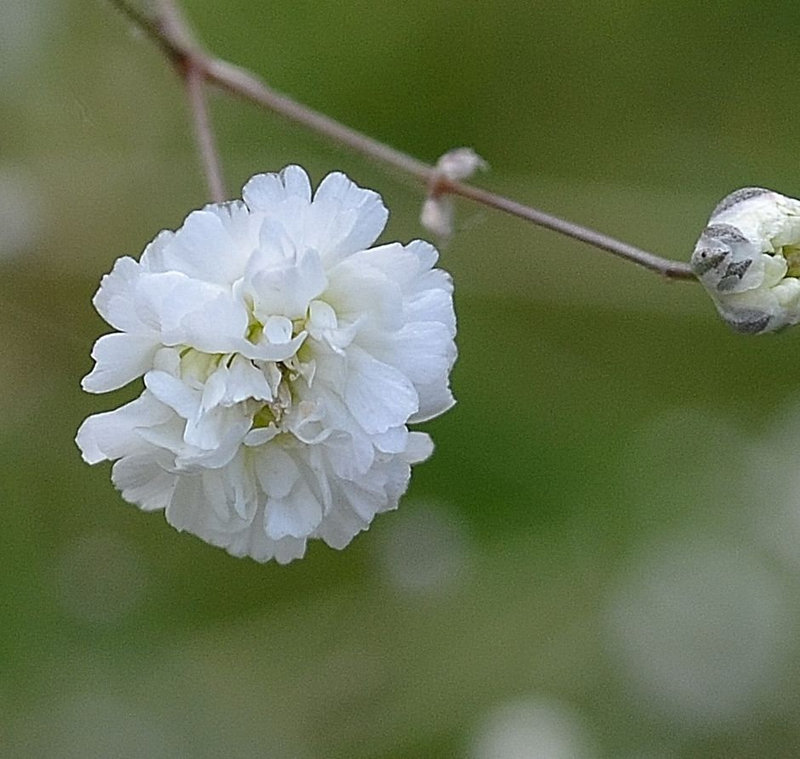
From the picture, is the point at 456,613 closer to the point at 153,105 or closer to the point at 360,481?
the point at 153,105

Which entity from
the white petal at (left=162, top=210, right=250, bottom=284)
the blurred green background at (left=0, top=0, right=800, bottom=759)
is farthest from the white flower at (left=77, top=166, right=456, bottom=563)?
the blurred green background at (left=0, top=0, right=800, bottom=759)

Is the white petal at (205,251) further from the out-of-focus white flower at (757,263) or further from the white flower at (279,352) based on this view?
the out-of-focus white flower at (757,263)

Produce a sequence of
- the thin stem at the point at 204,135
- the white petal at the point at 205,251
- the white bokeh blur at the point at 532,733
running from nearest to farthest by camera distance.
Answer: the white petal at the point at 205,251
the thin stem at the point at 204,135
the white bokeh blur at the point at 532,733

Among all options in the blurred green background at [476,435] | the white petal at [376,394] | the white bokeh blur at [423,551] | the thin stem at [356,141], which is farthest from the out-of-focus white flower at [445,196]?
the white bokeh blur at [423,551]

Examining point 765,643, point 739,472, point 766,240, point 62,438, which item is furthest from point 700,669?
point 766,240

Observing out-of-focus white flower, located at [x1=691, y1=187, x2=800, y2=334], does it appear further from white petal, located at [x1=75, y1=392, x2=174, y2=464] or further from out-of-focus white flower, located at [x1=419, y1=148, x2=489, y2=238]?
white petal, located at [x1=75, y1=392, x2=174, y2=464]

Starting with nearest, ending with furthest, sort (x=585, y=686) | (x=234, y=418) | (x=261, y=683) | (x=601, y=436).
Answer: (x=234, y=418), (x=261, y=683), (x=585, y=686), (x=601, y=436)
